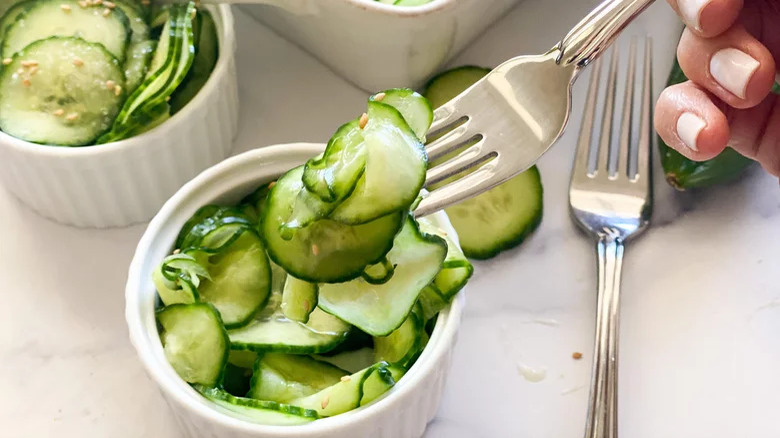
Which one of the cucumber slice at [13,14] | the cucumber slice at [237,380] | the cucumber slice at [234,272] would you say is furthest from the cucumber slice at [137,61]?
the cucumber slice at [237,380]

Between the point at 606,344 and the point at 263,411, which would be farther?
the point at 606,344

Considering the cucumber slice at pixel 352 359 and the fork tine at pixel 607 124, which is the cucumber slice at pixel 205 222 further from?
the fork tine at pixel 607 124

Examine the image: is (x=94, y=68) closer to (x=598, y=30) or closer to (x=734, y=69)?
(x=598, y=30)

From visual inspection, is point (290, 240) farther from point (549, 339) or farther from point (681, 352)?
point (681, 352)

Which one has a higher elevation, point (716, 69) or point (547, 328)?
point (716, 69)

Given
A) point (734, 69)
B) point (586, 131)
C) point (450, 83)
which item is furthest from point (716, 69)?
point (450, 83)

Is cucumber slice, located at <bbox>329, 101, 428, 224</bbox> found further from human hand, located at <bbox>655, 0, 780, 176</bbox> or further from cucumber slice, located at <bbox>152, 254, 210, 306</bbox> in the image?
human hand, located at <bbox>655, 0, 780, 176</bbox>
